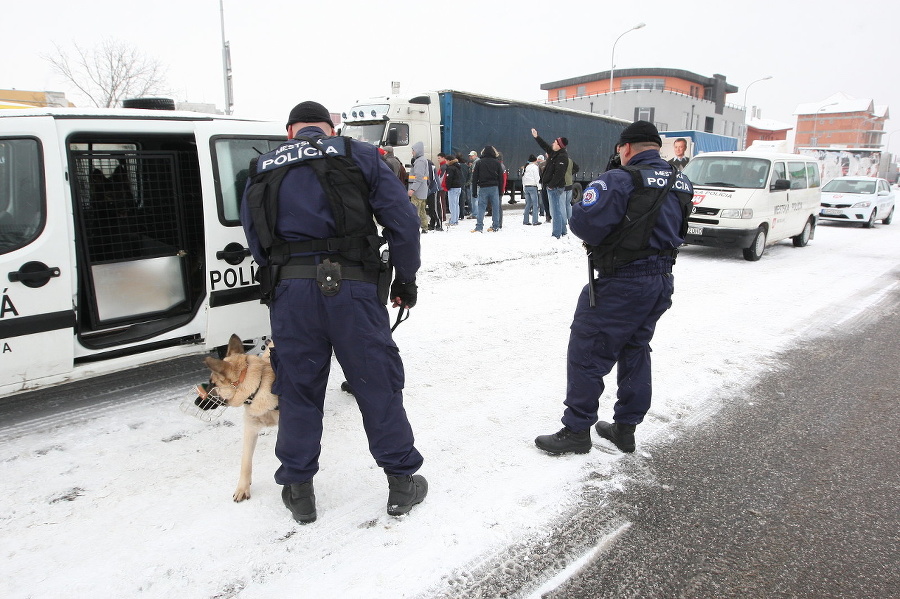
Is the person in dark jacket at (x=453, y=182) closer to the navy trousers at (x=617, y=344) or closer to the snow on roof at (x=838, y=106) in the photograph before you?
the navy trousers at (x=617, y=344)

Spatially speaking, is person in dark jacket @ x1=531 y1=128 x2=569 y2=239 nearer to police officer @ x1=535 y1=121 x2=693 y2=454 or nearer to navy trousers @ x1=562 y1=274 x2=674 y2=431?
police officer @ x1=535 y1=121 x2=693 y2=454

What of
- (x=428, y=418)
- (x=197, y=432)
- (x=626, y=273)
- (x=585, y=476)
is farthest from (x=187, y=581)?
(x=626, y=273)

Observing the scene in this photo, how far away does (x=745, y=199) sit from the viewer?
9891mm

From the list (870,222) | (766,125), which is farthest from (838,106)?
(870,222)

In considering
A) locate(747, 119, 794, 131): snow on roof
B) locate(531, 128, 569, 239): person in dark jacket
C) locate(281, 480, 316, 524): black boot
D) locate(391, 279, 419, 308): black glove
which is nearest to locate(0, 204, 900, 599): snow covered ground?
locate(281, 480, 316, 524): black boot

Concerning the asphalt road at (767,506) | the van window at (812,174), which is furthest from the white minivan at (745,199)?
the asphalt road at (767,506)

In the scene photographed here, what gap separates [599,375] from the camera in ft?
10.6

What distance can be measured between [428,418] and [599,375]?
118 centimetres

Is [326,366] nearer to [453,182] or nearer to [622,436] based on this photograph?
[622,436]

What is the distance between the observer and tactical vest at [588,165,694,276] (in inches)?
120

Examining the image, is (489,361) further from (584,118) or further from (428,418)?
(584,118)

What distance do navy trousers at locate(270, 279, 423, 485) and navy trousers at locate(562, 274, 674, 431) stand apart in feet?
3.72

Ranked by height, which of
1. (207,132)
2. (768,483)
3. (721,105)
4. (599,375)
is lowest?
(768,483)

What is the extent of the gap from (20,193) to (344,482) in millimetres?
2422
